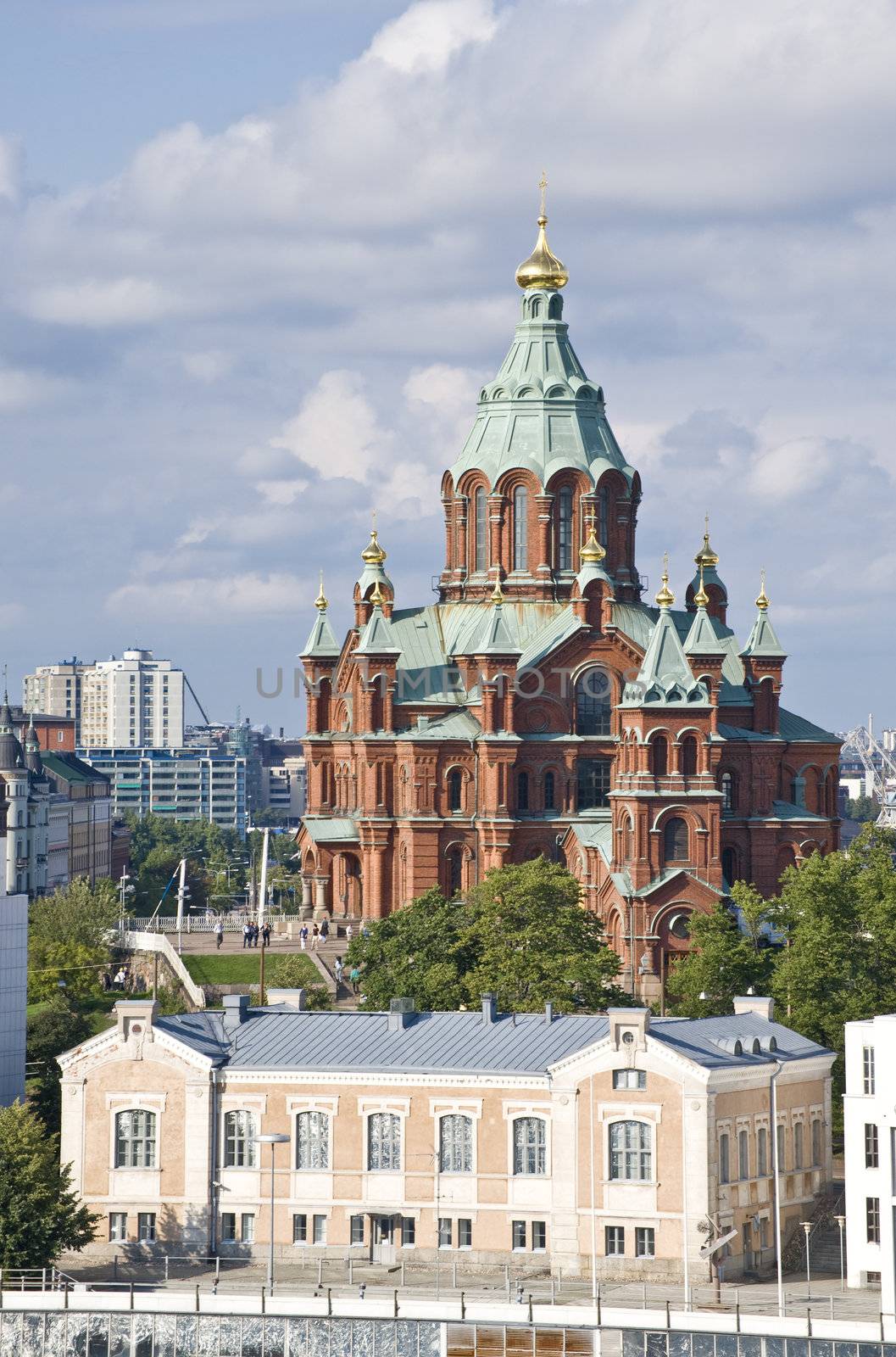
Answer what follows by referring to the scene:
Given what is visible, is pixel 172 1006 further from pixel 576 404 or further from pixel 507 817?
pixel 576 404

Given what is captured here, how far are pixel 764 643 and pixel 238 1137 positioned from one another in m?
54.2

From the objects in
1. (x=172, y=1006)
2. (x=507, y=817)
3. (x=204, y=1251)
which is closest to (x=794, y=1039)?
(x=204, y=1251)

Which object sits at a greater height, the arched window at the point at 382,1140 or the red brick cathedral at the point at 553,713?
the red brick cathedral at the point at 553,713

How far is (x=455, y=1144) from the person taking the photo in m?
75.9

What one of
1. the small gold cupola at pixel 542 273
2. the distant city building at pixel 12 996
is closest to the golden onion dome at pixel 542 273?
the small gold cupola at pixel 542 273

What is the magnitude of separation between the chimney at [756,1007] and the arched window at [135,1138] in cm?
1700

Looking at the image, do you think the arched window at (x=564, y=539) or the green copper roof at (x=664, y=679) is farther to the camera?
the arched window at (x=564, y=539)

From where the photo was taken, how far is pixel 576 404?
420 ft

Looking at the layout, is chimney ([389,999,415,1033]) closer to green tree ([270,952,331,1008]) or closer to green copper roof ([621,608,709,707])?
green tree ([270,952,331,1008])

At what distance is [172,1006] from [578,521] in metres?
31.6

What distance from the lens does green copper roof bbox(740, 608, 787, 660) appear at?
126 metres

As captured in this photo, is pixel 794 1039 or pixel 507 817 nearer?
pixel 794 1039

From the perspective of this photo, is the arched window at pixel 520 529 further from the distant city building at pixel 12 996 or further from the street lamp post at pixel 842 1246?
the street lamp post at pixel 842 1246

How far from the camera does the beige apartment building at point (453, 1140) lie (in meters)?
74.3
